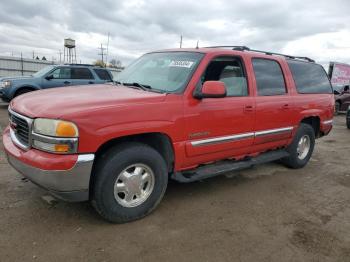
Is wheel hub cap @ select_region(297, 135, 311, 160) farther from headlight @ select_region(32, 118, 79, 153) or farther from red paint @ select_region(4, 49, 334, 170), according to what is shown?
headlight @ select_region(32, 118, 79, 153)

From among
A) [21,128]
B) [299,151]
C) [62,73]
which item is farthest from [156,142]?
[62,73]

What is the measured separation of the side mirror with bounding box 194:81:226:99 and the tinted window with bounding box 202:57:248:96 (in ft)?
1.08

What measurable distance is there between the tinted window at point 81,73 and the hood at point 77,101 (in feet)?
28.7

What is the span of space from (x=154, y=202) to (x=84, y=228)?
0.77 m

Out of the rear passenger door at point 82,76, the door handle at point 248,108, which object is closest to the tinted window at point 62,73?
the rear passenger door at point 82,76

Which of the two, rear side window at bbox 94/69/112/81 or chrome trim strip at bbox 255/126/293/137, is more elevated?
rear side window at bbox 94/69/112/81

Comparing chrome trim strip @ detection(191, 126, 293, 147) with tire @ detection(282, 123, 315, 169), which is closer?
chrome trim strip @ detection(191, 126, 293, 147)

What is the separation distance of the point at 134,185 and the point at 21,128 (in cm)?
126

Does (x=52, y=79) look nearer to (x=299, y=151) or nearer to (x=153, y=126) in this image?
(x=299, y=151)

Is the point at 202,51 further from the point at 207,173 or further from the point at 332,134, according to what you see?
the point at 332,134

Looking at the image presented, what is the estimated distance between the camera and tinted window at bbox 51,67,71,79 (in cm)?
1173

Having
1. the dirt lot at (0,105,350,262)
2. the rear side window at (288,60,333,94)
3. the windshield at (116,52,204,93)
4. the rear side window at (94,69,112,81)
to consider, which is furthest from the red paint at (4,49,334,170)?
the rear side window at (94,69,112,81)

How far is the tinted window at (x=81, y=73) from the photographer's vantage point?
12066 millimetres

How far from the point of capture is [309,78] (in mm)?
5781
